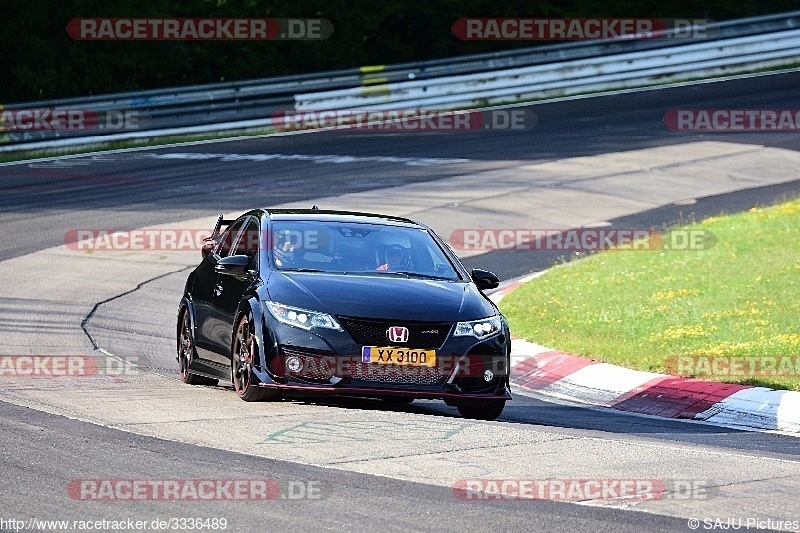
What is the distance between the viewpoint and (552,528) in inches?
249

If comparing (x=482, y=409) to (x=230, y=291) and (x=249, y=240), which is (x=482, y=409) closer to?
(x=230, y=291)

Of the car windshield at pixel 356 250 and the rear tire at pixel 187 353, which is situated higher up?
the car windshield at pixel 356 250

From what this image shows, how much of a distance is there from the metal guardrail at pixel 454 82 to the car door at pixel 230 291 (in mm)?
17073

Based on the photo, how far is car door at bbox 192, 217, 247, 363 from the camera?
436 inches

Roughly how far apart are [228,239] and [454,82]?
2004 cm

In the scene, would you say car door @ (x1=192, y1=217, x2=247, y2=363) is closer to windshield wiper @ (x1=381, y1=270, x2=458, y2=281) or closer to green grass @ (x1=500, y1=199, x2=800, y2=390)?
windshield wiper @ (x1=381, y1=270, x2=458, y2=281)

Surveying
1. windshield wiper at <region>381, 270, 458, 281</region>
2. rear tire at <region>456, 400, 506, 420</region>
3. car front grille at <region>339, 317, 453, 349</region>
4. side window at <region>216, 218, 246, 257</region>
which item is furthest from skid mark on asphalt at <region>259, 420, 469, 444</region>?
side window at <region>216, 218, 246, 257</region>

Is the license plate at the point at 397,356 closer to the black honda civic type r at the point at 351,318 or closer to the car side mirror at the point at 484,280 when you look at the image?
the black honda civic type r at the point at 351,318

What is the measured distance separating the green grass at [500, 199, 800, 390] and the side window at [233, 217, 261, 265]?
12.1 feet

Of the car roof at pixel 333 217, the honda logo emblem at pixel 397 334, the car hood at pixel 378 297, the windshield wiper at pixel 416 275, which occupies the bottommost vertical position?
the honda logo emblem at pixel 397 334

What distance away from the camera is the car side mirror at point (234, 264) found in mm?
10539

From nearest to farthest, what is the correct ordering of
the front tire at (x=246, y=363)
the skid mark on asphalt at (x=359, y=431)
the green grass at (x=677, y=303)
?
1. the skid mark on asphalt at (x=359, y=431)
2. the front tire at (x=246, y=363)
3. the green grass at (x=677, y=303)

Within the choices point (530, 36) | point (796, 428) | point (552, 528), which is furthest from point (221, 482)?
point (530, 36)

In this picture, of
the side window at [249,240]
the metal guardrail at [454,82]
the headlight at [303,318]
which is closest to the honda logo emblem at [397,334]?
the headlight at [303,318]
